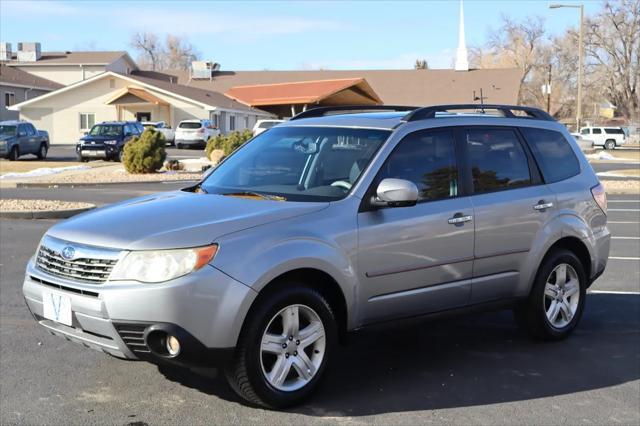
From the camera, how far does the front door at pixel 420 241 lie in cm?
500

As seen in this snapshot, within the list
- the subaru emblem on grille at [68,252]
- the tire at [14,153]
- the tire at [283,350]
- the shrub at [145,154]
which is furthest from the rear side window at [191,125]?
the tire at [283,350]

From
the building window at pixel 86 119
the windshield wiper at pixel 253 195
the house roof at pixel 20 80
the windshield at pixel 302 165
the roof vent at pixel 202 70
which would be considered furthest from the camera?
the roof vent at pixel 202 70

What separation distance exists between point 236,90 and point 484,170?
5750 cm

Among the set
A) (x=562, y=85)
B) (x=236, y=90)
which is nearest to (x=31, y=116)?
(x=236, y=90)

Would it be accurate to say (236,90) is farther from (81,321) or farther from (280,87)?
(81,321)

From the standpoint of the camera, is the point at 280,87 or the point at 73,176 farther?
the point at 280,87

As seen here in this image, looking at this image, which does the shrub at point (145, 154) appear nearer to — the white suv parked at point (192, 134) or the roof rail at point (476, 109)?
the white suv parked at point (192, 134)

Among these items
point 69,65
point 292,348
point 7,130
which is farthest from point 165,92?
point 292,348

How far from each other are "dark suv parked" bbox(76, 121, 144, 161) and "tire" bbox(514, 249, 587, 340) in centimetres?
2847

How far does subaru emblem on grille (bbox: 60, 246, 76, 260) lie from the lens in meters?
4.46

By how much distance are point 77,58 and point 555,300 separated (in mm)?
72474

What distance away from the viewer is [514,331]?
6707 mm

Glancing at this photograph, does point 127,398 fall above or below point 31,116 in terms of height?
below

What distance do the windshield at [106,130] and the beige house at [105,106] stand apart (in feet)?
58.4
